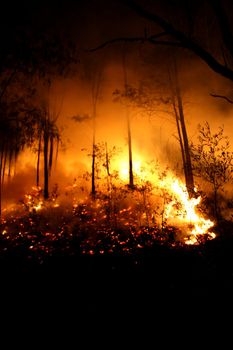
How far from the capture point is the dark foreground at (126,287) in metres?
6.17

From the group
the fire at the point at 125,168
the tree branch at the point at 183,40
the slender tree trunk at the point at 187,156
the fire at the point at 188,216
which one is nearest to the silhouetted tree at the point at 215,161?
the fire at the point at 188,216

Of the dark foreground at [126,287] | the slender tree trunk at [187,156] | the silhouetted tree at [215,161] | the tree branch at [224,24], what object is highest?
the slender tree trunk at [187,156]

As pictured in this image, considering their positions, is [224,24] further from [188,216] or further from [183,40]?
[188,216]

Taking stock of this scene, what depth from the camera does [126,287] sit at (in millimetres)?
8055

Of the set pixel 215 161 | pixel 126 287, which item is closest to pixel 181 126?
pixel 215 161

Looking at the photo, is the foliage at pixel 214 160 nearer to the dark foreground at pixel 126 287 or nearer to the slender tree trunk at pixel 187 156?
the slender tree trunk at pixel 187 156

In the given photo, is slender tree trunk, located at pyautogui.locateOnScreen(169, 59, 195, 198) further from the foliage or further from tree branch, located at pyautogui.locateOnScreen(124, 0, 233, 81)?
tree branch, located at pyautogui.locateOnScreen(124, 0, 233, 81)

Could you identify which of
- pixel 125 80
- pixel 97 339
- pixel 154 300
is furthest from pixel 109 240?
pixel 125 80

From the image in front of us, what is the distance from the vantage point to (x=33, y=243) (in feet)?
43.7

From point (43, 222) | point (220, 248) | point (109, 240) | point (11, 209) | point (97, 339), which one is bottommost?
point (97, 339)

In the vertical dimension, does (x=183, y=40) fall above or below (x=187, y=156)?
below

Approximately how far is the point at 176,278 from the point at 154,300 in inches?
76.4

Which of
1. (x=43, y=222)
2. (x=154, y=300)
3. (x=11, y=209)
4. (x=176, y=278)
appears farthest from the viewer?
(x=11, y=209)

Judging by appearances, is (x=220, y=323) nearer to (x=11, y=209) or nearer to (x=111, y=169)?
(x=111, y=169)
